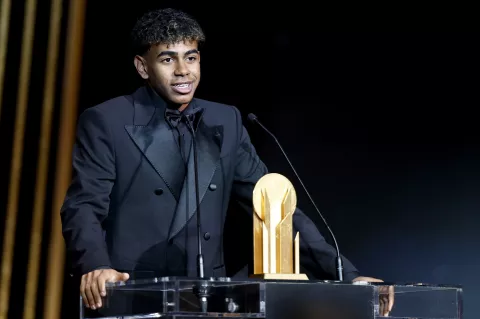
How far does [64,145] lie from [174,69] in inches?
36.4

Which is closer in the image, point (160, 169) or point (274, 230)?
point (274, 230)

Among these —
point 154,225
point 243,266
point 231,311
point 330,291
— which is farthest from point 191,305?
point 243,266

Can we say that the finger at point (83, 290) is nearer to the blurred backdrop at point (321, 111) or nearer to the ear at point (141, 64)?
the ear at point (141, 64)

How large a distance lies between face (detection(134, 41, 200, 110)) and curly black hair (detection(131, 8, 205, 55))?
0.02 metres

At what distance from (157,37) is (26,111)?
0.98 metres

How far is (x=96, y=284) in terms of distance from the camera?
1.97 metres

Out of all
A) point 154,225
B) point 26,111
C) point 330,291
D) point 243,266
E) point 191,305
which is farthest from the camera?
point 26,111

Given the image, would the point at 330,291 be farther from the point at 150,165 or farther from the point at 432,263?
the point at 432,263

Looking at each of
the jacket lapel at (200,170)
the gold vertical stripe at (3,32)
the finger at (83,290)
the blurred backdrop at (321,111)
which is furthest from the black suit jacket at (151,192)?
the gold vertical stripe at (3,32)

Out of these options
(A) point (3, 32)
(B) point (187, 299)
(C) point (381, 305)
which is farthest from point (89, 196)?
(A) point (3, 32)

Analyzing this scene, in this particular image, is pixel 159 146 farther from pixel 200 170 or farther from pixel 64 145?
pixel 64 145

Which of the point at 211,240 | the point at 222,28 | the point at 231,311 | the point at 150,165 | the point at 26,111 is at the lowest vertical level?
the point at 231,311

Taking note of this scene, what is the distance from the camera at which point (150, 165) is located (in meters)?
2.47

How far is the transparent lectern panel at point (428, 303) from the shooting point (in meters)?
2.09
